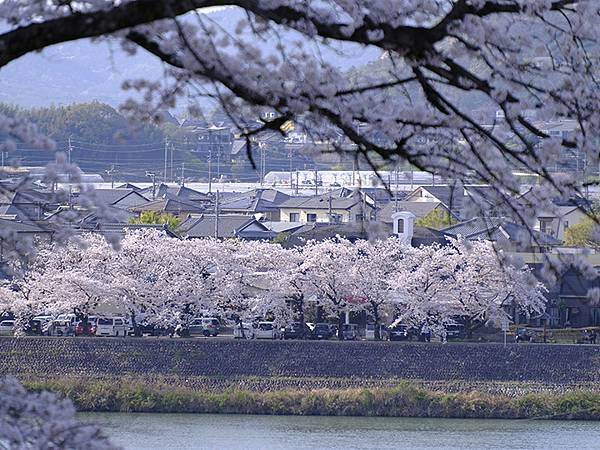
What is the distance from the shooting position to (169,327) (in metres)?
13.7

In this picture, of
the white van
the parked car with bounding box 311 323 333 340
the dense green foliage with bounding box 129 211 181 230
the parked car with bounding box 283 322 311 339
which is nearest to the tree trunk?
the parked car with bounding box 311 323 333 340

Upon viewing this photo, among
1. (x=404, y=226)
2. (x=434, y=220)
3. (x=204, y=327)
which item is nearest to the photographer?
(x=204, y=327)

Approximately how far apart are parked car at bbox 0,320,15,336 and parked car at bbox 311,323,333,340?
3209 millimetres

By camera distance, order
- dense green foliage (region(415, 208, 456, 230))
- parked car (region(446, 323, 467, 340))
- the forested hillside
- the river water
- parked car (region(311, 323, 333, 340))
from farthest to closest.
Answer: the forested hillside, dense green foliage (region(415, 208, 456, 230)), parked car (region(446, 323, 467, 340)), parked car (region(311, 323, 333, 340)), the river water

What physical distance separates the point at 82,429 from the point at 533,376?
10.8 meters

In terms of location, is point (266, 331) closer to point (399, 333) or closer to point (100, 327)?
point (399, 333)

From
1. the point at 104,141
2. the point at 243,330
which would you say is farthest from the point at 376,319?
the point at 104,141

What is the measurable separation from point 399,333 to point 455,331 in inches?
26.2

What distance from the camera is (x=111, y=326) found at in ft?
44.6

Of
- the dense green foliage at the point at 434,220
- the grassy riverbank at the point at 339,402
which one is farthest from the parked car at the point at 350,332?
the dense green foliage at the point at 434,220

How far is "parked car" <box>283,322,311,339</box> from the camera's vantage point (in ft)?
44.1

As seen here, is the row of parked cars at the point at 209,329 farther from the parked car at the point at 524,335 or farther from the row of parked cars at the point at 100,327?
the parked car at the point at 524,335

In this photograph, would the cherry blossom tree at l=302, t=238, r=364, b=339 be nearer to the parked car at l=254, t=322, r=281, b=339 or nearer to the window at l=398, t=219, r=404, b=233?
the parked car at l=254, t=322, r=281, b=339

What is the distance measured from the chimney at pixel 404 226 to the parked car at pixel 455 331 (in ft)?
7.63
